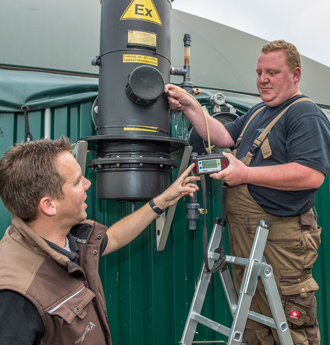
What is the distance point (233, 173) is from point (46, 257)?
2.75ft

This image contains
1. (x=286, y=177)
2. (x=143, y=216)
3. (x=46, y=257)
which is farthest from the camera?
(x=143, y=216)

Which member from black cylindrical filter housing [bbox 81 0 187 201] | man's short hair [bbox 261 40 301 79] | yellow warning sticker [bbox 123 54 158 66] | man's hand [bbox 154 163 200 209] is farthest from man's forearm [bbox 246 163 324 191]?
yellow warning sticker [bbox 123 54 158 66]

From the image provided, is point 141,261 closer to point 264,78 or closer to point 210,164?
point 210,164

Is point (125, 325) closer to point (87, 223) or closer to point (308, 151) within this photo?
point (87, 223)

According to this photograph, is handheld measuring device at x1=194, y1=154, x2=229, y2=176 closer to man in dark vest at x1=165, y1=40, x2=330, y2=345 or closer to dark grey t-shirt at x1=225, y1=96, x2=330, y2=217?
man in dark vest at x1=165, y1=40, x2=330, y2=345

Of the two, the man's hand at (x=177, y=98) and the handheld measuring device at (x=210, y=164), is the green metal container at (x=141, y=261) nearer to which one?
the man's hand at (x=177, y=98)

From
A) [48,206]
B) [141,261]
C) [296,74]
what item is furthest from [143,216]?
[296,74]

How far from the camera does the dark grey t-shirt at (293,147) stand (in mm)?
1309

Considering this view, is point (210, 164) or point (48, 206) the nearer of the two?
point (48, 206)

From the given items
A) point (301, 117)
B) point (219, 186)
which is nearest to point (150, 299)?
point (219, 186)

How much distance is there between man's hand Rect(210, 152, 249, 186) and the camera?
1312 mm

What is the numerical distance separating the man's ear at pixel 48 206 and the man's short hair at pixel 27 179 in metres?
0.01

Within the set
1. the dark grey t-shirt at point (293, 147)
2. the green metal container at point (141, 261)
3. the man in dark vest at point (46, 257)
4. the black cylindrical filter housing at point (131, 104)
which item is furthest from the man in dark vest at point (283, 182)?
the man in dark vest at point (46, 257)

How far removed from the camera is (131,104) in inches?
53.1
